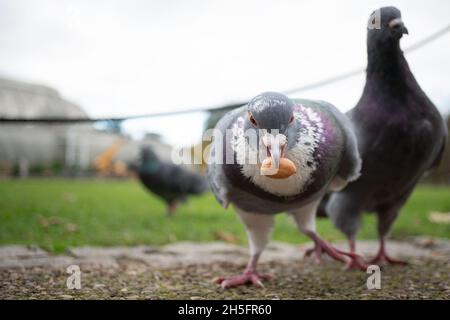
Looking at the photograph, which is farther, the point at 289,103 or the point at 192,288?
the point at 192,288

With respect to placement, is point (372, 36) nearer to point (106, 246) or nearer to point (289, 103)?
point (289, 103)

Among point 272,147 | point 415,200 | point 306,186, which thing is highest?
point 272,147

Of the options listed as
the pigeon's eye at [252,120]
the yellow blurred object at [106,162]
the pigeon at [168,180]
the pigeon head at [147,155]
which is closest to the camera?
the pigeon's eye at [252,120]

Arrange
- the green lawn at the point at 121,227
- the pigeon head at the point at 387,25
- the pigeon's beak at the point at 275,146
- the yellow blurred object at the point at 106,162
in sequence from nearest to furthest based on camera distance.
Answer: the pigeon's beak at the point at 275,146
the pigeon head at the point at 387,25
the green lawn at the point at 121,227
the yellow blurred object at the point at 106,162

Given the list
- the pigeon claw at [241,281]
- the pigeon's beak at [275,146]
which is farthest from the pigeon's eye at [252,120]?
the pigeon claw at [241,281]

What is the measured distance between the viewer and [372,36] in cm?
264

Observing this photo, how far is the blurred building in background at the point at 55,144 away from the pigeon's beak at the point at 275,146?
13608 millimetres

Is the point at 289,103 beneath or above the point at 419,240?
above

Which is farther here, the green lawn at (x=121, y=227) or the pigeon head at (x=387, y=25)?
the green lawn at (x=121, y=227)

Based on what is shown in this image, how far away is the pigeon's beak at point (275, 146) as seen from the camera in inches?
71.1

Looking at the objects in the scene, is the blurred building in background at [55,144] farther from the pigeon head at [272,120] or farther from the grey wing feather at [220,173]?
the pigeon head at [272,120]

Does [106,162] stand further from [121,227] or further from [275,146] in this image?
[275,146]

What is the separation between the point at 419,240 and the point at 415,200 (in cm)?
473
